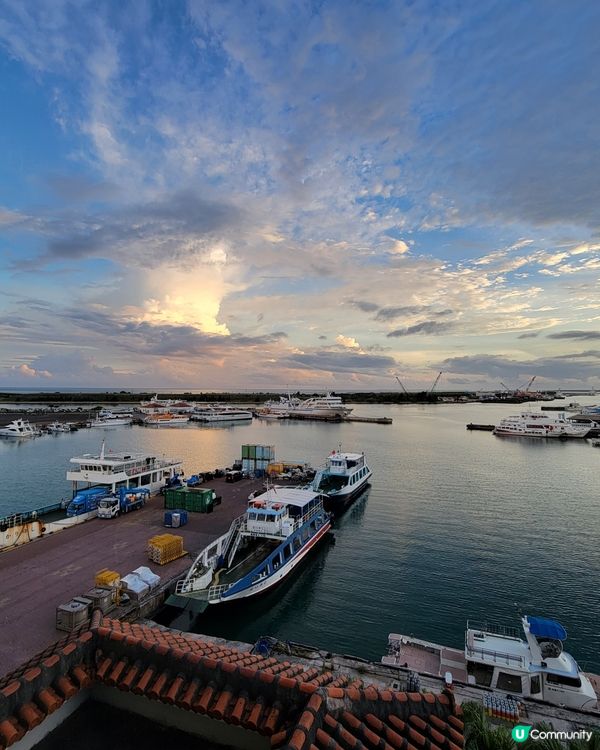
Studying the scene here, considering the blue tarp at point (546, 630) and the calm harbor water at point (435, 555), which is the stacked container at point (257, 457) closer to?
the calm harbor water at point (435, 555)

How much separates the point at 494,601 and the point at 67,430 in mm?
107401

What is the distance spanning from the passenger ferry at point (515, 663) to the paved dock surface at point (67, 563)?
12.3m

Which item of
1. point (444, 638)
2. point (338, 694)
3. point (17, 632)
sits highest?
point (338, 694)

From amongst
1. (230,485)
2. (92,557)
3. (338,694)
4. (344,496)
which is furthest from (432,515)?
(338,694)

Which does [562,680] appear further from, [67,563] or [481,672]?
[67,563]

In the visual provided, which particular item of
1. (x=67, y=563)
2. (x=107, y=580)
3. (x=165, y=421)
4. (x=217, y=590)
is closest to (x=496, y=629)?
(x=217, y=590)

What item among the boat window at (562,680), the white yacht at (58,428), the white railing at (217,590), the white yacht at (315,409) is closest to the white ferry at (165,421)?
the white yacht at (58,428)

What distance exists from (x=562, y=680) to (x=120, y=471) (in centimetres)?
3342

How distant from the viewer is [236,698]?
598 cm

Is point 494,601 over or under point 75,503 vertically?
under

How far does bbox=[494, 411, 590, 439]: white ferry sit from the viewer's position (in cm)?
10888

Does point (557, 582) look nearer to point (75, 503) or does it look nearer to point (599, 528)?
point (599, 528)

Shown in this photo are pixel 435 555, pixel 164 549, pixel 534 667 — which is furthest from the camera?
pixel 435 555

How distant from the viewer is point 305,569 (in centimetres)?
2984
